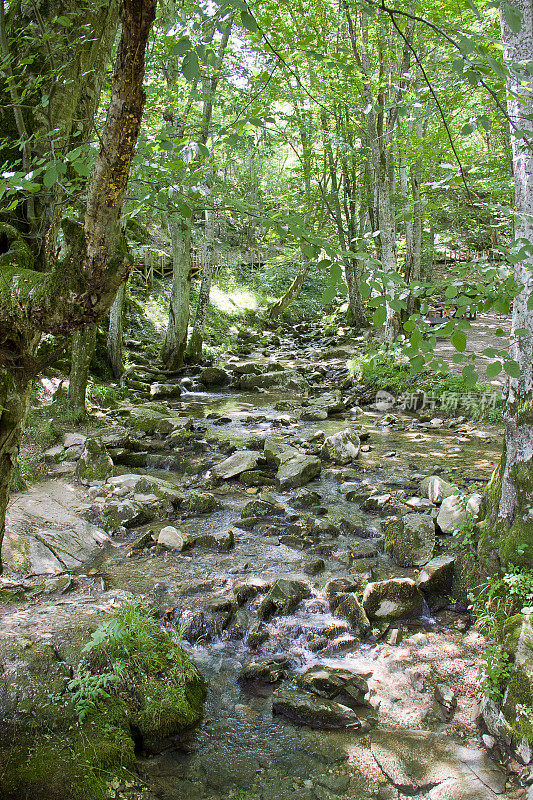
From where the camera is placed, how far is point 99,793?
287cm

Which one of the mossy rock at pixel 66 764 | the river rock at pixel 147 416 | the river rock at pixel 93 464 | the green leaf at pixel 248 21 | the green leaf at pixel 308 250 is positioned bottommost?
the mossy rock at pixel 66 764

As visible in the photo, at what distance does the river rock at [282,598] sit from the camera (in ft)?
16.3

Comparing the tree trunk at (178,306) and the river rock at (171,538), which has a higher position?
the tree trunk at (178,306)

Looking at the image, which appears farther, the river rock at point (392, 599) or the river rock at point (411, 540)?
the river rock at point (411, 540)

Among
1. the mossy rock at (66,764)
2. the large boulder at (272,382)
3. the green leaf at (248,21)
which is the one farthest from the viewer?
the large boulder at (272,382)

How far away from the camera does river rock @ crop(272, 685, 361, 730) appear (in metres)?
3.76

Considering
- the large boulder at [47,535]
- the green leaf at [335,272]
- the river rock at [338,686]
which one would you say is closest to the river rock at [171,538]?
the large boulder at [47,535]

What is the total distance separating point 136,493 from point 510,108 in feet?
21.3

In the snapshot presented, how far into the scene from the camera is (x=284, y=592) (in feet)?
16.8

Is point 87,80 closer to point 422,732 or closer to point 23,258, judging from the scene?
point 23,258

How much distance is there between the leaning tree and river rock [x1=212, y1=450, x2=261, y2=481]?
5.61m

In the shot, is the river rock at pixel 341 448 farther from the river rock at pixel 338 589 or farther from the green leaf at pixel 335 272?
the green leaf at pixel 335 272

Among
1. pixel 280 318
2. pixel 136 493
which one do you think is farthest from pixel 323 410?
pixel 280 318

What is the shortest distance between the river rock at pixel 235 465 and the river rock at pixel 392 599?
3.88 meters
